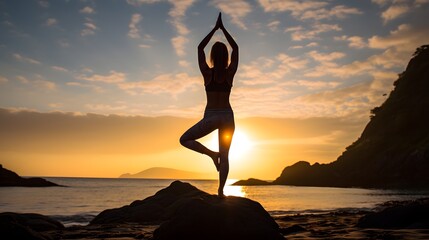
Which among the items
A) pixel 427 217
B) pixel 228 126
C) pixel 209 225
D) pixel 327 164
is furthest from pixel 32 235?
pixel 327 164

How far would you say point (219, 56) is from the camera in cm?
761

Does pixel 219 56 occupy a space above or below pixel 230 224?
above

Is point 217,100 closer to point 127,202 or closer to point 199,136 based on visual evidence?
point 199,136

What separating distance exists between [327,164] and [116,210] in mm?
121337

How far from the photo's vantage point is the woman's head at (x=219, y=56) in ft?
24.9

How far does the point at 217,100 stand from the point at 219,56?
0.87 metres

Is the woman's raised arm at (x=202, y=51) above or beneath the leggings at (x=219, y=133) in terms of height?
above

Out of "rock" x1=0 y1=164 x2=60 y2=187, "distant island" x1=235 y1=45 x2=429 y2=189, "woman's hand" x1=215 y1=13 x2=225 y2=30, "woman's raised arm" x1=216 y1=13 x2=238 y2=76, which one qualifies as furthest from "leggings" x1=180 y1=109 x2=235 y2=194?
"rock" x1=0 y1=164 x2=60 y2=187

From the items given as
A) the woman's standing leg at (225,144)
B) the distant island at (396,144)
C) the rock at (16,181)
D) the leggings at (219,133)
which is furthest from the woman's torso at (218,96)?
the rock at (16,181)

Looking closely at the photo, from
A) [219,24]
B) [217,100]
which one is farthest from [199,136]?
[219,24]

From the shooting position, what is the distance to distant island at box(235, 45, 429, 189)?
86.4 metres

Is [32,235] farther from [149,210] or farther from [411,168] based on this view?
[411,168]

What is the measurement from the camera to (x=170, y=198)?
679 inches

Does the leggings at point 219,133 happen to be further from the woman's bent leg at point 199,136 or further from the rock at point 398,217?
the rock at point 398,217
